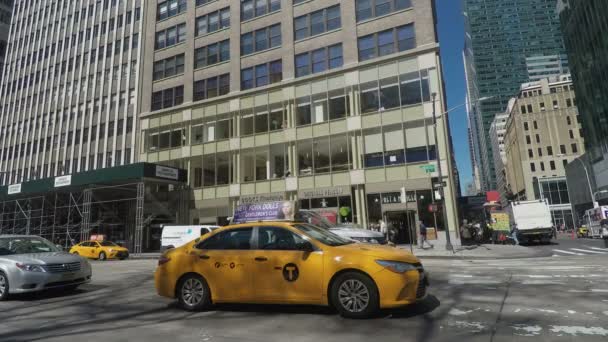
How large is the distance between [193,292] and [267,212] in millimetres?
11954

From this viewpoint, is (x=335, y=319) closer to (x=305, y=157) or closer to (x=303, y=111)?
(x=305, y=157)

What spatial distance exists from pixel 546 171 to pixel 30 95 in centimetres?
10605

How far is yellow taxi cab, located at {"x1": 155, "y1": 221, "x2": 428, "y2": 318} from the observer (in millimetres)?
5305

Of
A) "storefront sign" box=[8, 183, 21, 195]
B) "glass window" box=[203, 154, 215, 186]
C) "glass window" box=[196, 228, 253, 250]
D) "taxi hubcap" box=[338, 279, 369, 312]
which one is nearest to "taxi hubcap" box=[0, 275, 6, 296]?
"glass window" box=[196, 228, 253, 250]

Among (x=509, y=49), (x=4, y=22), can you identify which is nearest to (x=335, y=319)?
(x=4, y=22)

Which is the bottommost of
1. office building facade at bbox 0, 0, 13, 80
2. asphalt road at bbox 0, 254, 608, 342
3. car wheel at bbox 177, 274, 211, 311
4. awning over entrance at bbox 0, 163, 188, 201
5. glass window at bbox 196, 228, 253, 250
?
asphalt road at bbox 0, 254, 608, 342

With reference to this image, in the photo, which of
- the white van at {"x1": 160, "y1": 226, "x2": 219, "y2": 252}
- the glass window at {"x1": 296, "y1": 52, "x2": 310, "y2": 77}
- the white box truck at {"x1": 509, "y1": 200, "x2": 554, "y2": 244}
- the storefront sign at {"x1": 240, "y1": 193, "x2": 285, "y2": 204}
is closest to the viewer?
the white van at {"x1": 160, "y1": 226, "x2": 219, "y2": 252}

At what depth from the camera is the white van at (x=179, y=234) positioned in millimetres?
22548

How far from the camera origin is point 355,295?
5418 millimetres

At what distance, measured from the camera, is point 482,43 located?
194625mm

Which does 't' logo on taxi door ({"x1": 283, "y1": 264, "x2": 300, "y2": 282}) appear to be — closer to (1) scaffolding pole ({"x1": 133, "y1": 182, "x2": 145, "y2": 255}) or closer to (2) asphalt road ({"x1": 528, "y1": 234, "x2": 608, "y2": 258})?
(2) asphalt road ({"x1": 528, "y1": 234, "x2": 608, "y2": 258})

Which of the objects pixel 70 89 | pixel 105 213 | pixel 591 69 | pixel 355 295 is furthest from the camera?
pixel 70 89

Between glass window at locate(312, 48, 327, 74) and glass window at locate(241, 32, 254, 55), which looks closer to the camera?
glass window at locate(312, 48, 327, 74)

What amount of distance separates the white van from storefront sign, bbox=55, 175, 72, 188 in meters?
14.4
